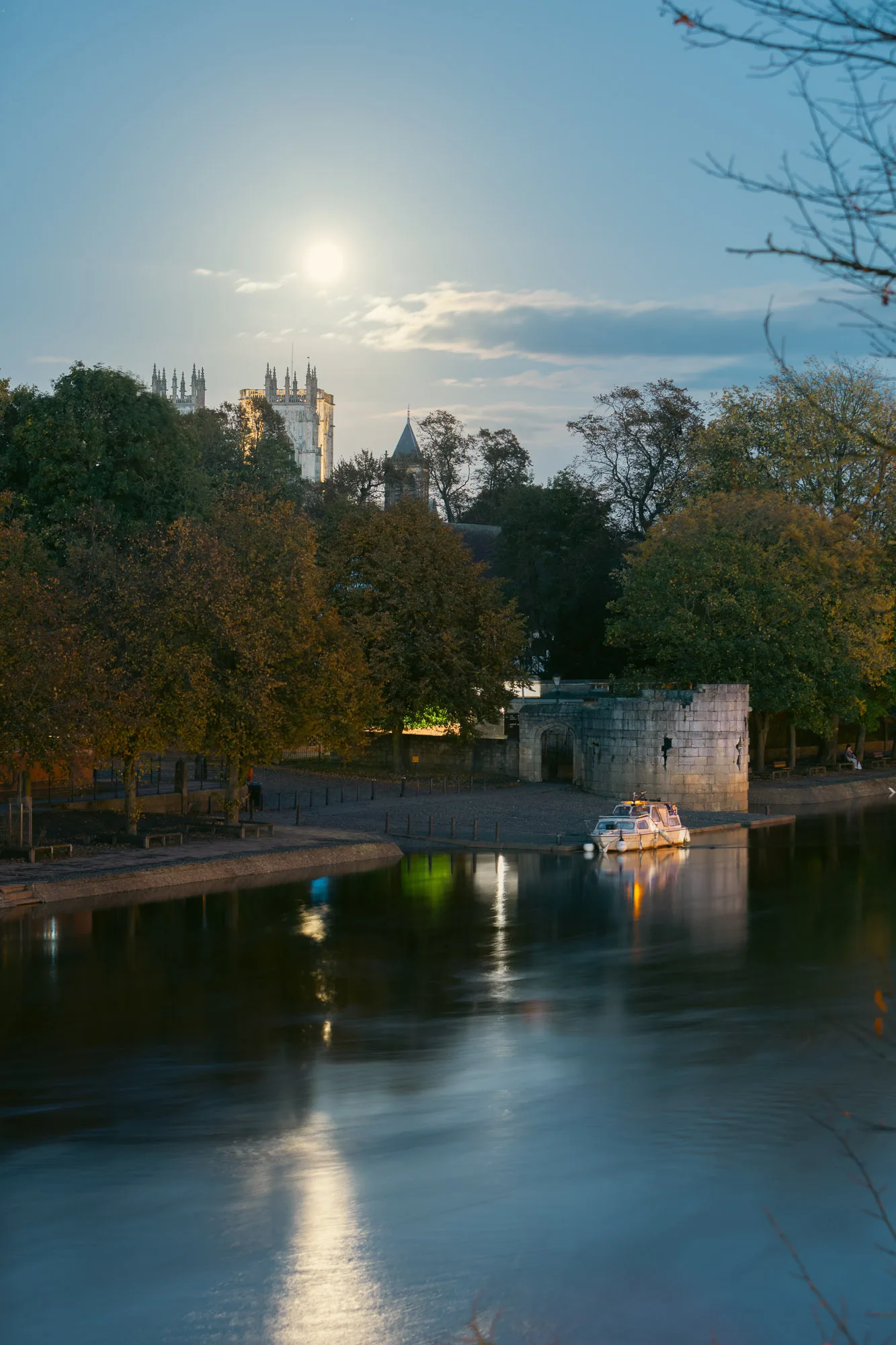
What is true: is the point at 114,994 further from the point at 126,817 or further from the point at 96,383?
the point at 96,383

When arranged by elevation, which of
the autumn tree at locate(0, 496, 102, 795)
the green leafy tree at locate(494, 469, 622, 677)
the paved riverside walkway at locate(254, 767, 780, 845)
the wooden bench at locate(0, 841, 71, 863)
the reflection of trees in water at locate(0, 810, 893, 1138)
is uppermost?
the green leafy tree at locate(494, 469, 622, 677)

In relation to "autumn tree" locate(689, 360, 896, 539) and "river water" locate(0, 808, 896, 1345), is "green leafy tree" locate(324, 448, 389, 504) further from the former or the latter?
"river water" locate(0, 808, 896, 1345)

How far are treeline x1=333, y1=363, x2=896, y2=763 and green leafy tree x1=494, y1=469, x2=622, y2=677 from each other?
4.2 inches

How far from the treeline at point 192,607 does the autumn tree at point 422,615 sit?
93mm

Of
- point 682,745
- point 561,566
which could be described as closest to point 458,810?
point 682,745

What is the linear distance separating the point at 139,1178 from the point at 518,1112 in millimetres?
4929

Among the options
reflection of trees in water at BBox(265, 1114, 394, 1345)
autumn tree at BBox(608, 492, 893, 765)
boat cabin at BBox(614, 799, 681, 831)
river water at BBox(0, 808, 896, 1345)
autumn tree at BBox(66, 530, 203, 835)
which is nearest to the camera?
reflection of trees in water at BBox(265, 1114, 394, 1345)

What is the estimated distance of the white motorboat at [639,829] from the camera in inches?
1623

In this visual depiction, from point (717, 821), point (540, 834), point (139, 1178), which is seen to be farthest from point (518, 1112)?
point (717, 821)

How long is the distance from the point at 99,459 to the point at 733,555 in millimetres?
27690

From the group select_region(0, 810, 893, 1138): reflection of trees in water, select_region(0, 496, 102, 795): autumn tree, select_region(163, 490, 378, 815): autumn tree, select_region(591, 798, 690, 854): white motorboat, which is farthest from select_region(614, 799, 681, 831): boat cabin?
select_region(0, 496, 102, 795): autumn tree

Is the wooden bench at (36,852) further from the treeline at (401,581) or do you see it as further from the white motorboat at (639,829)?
the white motorboat at (639,829)

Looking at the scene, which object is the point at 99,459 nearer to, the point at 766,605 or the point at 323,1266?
→ the point at 766,605

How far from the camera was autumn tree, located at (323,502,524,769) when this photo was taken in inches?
2304
